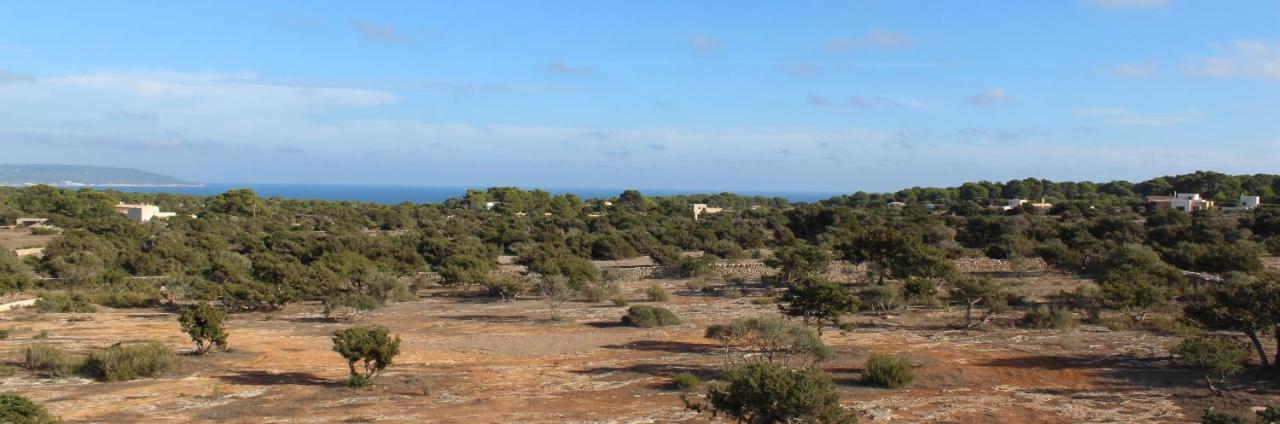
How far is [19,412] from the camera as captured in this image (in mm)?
11164

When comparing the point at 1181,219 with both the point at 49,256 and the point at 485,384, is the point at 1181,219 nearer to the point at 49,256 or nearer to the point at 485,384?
the point at 485,384

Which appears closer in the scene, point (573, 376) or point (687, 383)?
point (687, 383)

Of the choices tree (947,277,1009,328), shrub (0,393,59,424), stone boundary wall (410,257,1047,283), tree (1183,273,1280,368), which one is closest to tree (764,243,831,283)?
stone boundary wall (410,257,1047,283)

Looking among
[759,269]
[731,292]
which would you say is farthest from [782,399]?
[759,269]

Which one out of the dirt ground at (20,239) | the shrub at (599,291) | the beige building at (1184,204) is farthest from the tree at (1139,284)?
the dirt ground at (20,239)

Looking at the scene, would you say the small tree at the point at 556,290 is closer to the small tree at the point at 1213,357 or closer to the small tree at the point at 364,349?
the small tree at the point at 364,349

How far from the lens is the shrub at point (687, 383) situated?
17156 millimetres

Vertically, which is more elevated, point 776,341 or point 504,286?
point 776,341

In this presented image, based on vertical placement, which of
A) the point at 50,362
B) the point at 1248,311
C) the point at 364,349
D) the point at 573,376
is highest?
the point at 1248,311

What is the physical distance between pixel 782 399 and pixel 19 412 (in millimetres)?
10654

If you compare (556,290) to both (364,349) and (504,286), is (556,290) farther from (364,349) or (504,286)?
(364,349)

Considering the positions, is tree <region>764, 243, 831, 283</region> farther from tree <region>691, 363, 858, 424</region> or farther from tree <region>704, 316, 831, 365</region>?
tree <region>691, 363, 858, 424</region>

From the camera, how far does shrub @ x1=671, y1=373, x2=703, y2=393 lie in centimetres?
1716

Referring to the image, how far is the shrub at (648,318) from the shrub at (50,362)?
15463 millimetres
